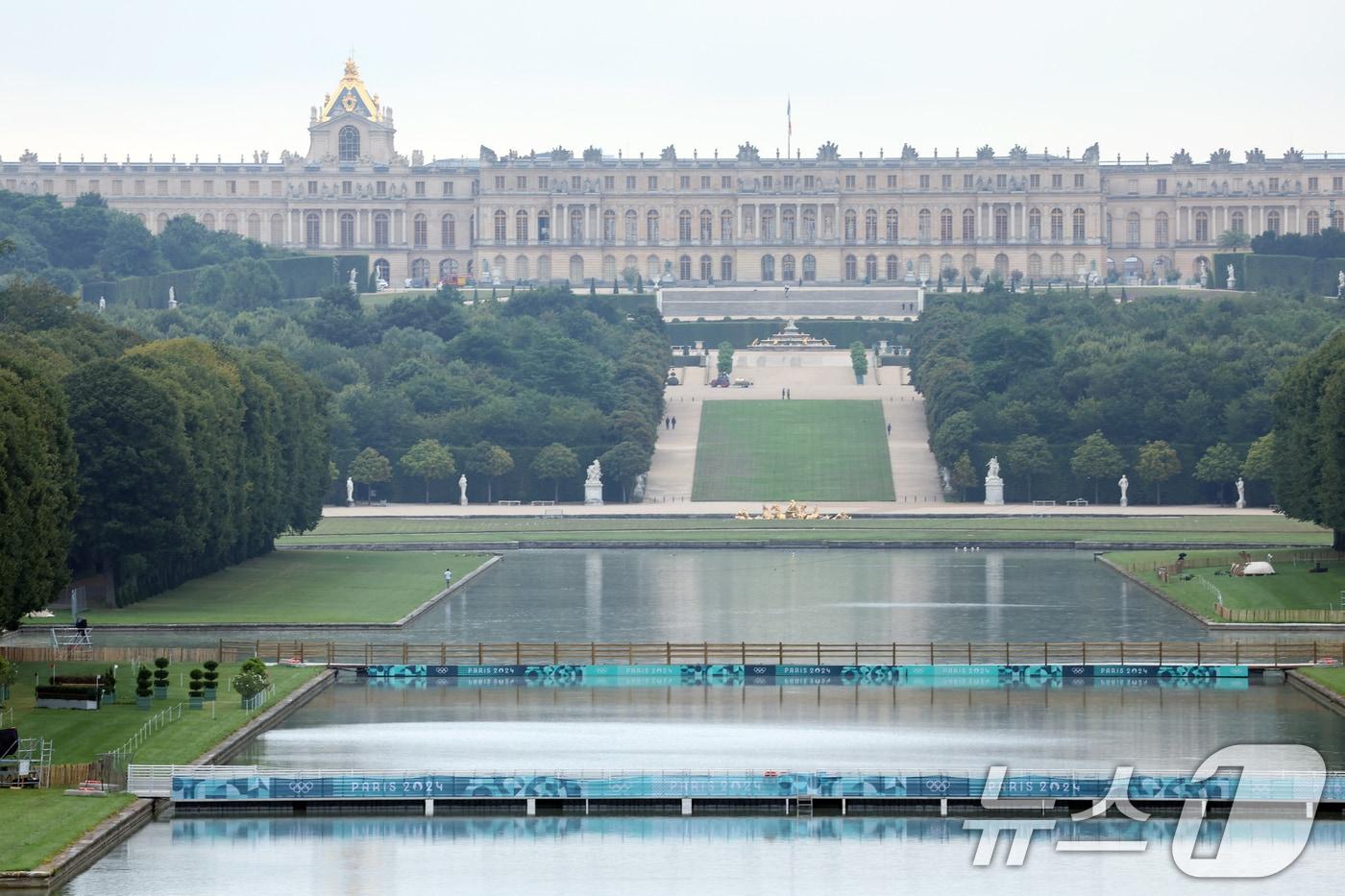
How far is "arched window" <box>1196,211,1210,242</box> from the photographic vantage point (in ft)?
601

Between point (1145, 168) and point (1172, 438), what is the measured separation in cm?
7861

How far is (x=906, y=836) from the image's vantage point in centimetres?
4062

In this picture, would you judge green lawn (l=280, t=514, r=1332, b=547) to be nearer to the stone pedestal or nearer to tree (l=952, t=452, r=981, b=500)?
the stone pedestal

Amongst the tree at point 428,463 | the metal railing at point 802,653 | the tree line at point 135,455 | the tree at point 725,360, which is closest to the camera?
the tree line at point 135,455

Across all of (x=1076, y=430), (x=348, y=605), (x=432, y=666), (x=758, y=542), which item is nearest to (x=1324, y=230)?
(x=1076, y=430)

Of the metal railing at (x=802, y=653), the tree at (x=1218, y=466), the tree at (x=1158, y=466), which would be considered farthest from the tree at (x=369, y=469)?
the metal railing at (x=802, y=653)

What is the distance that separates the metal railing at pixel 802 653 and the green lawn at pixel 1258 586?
711 centimetres

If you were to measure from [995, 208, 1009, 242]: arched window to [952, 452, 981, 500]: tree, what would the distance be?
253ft

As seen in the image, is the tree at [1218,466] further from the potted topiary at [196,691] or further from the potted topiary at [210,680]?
the potted topiary at [196,691]

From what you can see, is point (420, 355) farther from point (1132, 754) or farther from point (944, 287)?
point (1132, 754)

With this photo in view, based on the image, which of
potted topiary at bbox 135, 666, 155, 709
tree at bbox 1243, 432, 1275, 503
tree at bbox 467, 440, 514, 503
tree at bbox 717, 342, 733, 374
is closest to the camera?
potted topiary at bbox 135, 666, 155, 709

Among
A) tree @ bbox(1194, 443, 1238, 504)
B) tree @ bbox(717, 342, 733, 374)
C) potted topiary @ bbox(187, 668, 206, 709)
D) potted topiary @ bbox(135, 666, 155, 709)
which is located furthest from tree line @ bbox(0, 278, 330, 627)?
tree @ bbox(717, 342, 733, 374)

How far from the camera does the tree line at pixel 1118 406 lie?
104562mm

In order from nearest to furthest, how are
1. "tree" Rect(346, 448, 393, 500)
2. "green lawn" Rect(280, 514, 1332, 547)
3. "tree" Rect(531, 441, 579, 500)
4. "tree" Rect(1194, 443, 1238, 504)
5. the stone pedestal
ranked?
"green lawn" Rect(280, 514, 1332, 547) < "tree" Rect(1194, 443, 1238, 504) < the stone pedestal < "tree" Rect(346, 448, 393, 500) < "tree" Rect(531, 441, 579, 500)
